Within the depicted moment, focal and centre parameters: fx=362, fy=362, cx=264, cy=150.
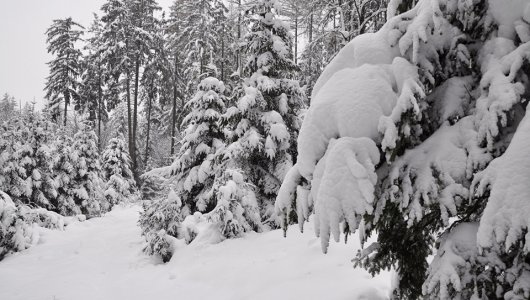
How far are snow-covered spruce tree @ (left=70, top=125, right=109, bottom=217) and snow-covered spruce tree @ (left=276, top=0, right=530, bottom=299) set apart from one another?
19.7 meters

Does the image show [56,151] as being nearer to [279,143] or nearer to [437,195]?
[279,143]

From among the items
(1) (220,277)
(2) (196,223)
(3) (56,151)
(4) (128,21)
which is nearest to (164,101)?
(4) (128,21)

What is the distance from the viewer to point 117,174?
2492 cm

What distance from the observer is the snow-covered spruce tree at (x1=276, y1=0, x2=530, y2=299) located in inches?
108

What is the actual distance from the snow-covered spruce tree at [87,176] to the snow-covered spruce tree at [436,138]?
777 inches

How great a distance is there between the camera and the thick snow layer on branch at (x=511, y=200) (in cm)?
227

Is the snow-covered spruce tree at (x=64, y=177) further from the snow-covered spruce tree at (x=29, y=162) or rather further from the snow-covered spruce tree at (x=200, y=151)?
the snow-covered spruce tree at (x=200, y=151)


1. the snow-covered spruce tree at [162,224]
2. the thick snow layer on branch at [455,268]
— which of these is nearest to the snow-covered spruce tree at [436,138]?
the thick snow layer on branch at [455,268]

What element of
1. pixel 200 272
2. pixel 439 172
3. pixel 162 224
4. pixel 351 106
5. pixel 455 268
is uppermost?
pixel 351 106

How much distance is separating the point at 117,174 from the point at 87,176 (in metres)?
4.13

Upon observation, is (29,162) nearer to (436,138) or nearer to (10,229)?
(10,229)

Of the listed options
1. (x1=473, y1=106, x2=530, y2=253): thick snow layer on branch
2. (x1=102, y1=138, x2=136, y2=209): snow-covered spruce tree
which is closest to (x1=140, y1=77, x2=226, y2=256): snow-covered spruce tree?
(x1=473, y1=106, x2=530, y2=253): thick snow layer on branch

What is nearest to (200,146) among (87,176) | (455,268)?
(455,268)

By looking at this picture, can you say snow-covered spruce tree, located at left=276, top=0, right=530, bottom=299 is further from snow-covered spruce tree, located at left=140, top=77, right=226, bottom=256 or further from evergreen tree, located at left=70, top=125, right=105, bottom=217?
evergreen tree, located at left=70, top=125, right=105, bottom=217
